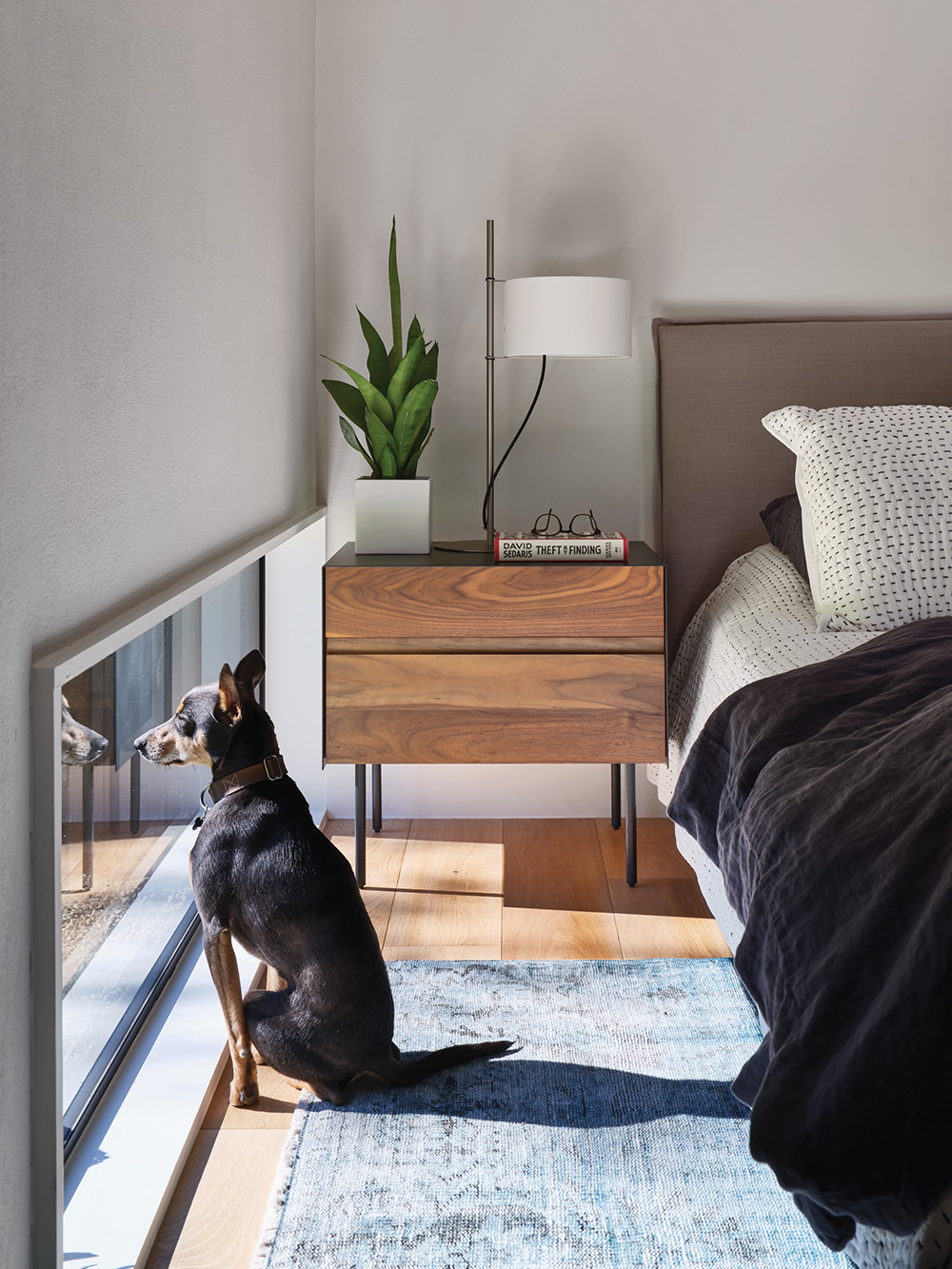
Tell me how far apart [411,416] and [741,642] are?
0.86 meters

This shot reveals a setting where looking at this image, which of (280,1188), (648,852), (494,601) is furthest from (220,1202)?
(648,852)

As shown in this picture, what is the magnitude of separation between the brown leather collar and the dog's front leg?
0.18 metres

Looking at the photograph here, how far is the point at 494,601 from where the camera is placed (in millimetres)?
2146

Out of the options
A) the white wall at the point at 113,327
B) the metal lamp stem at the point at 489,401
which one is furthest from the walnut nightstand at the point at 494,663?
the white wall at the point at 113,327

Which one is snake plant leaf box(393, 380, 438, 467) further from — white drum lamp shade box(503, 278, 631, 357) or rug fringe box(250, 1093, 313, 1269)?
rug fringe box(250, 1093, 313, 1269)

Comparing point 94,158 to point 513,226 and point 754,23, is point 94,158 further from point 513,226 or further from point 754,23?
point 754,23

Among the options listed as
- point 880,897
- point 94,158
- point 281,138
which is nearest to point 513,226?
point 281,138

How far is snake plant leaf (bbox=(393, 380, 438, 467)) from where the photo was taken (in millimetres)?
2268

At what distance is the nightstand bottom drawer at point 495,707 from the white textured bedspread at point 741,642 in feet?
0.41

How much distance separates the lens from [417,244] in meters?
2.61

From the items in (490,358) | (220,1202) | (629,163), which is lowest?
(220,1202)

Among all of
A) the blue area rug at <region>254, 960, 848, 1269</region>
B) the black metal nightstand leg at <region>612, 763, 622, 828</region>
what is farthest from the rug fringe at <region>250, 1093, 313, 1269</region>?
the black metal nightstand leg at <region>612, 763, 622, 828</region>

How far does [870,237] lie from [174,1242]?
2493mm

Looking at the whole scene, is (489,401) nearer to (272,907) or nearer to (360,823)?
(360,823)
